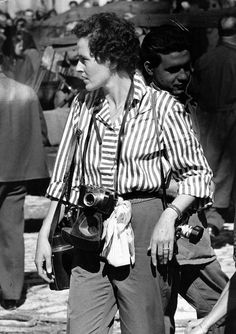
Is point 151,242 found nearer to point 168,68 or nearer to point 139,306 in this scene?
point 139,306

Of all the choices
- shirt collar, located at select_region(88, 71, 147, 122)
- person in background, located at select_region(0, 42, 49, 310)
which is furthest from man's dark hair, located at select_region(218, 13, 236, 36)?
shirt collar, located at select_region(88, 71, 147, 122)

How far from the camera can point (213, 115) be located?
9.88m

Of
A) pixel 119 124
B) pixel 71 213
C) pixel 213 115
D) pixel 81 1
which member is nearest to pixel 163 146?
pixel 119 124

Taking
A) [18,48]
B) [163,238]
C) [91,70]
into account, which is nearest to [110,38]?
[91,70]

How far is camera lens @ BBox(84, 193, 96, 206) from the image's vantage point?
4208mm

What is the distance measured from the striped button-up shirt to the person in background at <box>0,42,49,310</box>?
11.3ft

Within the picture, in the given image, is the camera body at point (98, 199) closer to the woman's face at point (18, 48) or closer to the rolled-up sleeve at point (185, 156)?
the rolled-up sleeve at point (185, 156)

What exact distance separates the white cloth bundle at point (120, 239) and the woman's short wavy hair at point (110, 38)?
23.9 inches

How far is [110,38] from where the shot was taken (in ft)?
14.3

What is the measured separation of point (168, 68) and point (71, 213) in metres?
0.86

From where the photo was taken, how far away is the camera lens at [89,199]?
4208 millimetres

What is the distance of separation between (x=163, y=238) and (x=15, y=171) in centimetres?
388

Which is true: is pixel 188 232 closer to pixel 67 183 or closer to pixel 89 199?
pixel 89 199

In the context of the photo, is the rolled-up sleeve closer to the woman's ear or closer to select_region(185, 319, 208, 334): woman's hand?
the woman's ear
